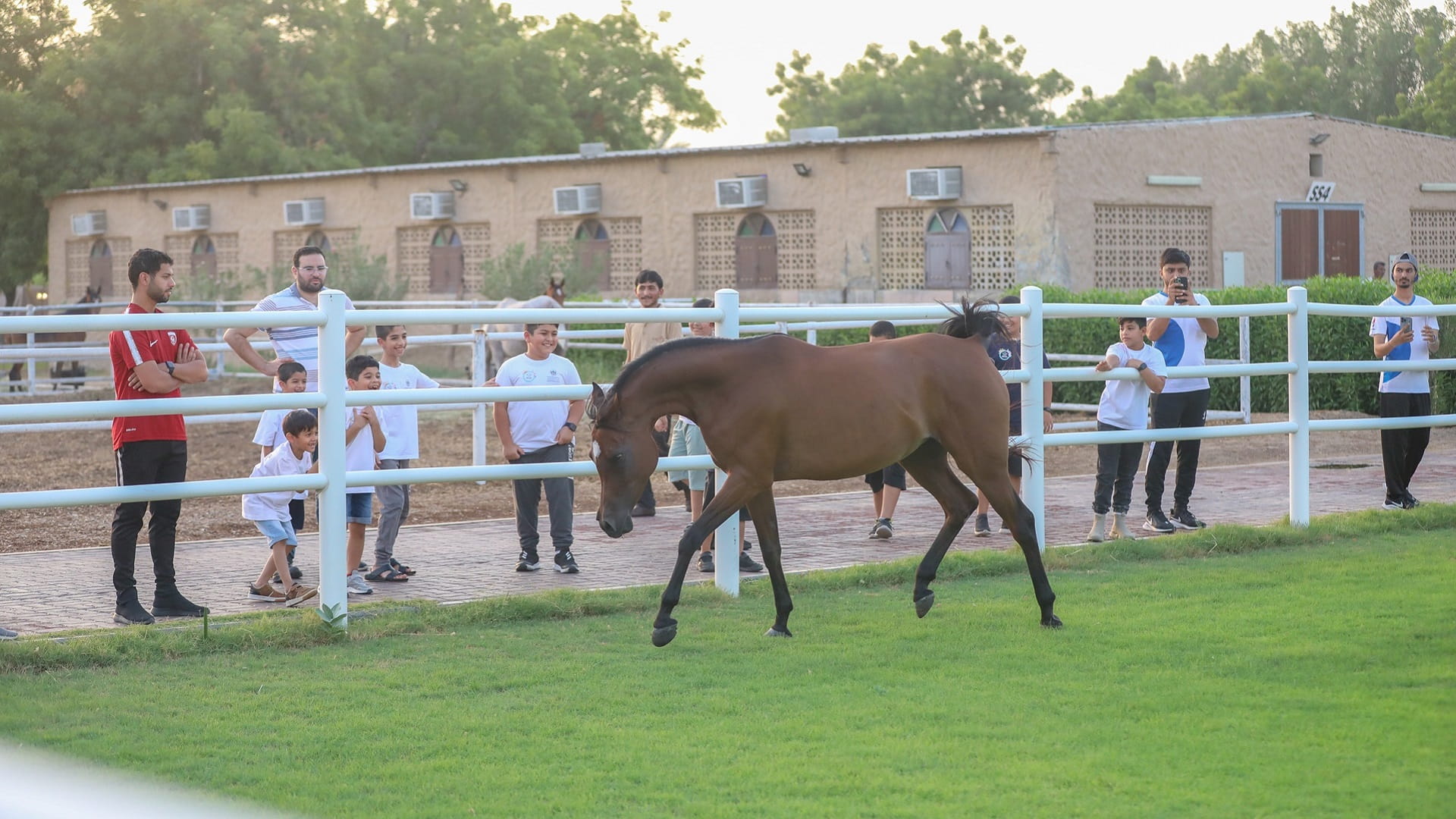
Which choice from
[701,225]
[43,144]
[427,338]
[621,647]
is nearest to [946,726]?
[621,647]

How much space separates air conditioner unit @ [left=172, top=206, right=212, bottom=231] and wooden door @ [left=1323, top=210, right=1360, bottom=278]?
2453 cm

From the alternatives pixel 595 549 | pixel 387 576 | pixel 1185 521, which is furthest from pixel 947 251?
pixel 387 576

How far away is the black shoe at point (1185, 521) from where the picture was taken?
1077cm

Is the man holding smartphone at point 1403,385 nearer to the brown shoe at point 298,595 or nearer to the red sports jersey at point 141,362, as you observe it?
the brown shoe at point 298,595

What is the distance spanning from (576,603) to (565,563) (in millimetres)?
1390

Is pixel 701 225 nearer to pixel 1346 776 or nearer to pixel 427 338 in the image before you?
pixel 427 338

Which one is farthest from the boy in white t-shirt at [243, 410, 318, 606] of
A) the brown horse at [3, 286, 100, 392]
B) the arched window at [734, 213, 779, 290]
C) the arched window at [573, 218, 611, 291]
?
the arched window at [573, 218, 611, 291]

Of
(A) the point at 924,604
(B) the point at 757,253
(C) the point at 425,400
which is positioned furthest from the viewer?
(B) the point at 757,253

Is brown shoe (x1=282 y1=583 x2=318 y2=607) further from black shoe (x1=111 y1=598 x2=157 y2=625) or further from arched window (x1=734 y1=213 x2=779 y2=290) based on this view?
arched window (x1=734 y1=213 x2=779 y2=290)

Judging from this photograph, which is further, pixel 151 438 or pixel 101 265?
pixel 101 265

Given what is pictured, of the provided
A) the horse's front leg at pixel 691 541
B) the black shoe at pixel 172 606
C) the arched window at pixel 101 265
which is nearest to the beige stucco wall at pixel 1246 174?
the horse's front leg at pixel 691 541

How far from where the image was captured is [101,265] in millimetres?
40281

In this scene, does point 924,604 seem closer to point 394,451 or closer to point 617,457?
point 617,457

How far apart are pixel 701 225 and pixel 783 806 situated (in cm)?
2567
